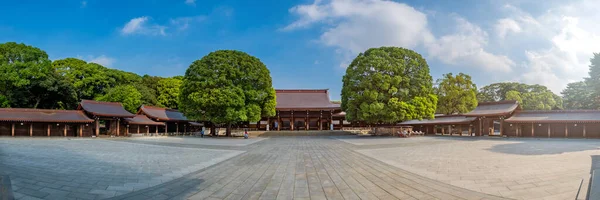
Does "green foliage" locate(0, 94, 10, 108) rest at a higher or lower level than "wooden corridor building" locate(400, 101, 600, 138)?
higher

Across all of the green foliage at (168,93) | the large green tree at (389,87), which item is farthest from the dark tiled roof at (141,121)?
the large green tree at (389,87)

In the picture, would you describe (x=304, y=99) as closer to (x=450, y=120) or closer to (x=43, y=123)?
(x=450, y=120)

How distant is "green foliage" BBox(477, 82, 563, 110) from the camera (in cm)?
4469

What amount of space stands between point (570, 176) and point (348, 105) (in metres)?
22.6

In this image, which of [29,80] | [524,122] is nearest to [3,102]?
[29,80]

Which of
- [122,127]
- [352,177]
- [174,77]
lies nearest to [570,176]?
[352,177]

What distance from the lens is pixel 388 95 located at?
92.8 ft

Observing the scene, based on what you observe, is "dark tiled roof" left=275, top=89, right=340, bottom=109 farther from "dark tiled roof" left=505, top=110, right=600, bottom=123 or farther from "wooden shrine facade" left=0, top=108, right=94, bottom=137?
"wooden shrine facade" left=0, top=108, right=94, bottom=137

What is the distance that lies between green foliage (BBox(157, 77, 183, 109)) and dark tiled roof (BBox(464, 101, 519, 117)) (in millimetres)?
43688

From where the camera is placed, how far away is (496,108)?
108 ft

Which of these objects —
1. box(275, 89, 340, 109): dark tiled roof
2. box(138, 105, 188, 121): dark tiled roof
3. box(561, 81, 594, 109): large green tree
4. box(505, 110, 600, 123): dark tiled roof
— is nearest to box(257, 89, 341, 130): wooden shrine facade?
box(275, 89, 340, 109): dark tiled roof

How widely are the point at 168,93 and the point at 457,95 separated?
4493cm

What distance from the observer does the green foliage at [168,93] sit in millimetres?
47000

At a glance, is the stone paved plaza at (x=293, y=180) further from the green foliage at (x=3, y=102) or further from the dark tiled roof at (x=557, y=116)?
the green foliage at (x=3, y=102)
